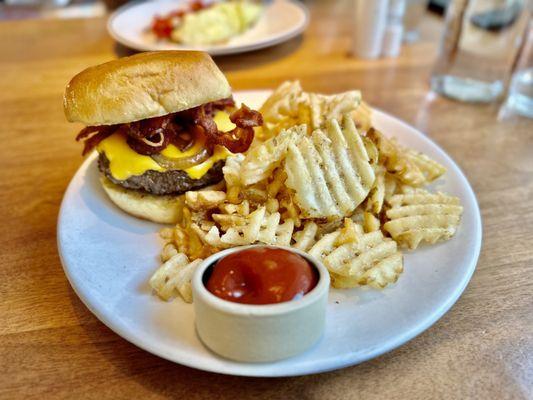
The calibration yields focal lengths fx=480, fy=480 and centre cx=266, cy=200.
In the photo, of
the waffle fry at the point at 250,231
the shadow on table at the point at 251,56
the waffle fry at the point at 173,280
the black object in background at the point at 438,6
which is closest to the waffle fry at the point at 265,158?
the waffle fry at the point at 250,231

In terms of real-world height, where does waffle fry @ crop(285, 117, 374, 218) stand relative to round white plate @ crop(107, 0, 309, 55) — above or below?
above

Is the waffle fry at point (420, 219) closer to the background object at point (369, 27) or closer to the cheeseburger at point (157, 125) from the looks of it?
the cheeseburger at point (157, 125)

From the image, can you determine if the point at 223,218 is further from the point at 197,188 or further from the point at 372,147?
the point at 372,147

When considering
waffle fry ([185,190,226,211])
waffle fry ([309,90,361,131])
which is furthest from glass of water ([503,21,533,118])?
waffle fry ([185,190,226,211])

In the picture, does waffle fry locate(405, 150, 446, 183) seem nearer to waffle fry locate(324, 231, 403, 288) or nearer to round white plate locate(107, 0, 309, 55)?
waffle fry locate(324, 231, 403, 288)

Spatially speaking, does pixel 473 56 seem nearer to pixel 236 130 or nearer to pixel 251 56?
pixel 251 56

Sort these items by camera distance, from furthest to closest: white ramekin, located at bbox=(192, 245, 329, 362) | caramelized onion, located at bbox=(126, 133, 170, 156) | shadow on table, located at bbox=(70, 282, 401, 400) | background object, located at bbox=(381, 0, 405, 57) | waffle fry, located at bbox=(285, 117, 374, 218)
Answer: background object, located at bbox=(381, 0, 405, 57), caramelized onion, located at bbox=(126, 133, 170, 156), waffle fry, located at bbox=(285, 117, 374, 218), shadow on table, located at bbox=(70, 282, 401, 400), white ramekin, located at bbox=(192, 245, 329, 362)

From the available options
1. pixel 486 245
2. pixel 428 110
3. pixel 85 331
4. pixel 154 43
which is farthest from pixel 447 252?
pixel 154 43
